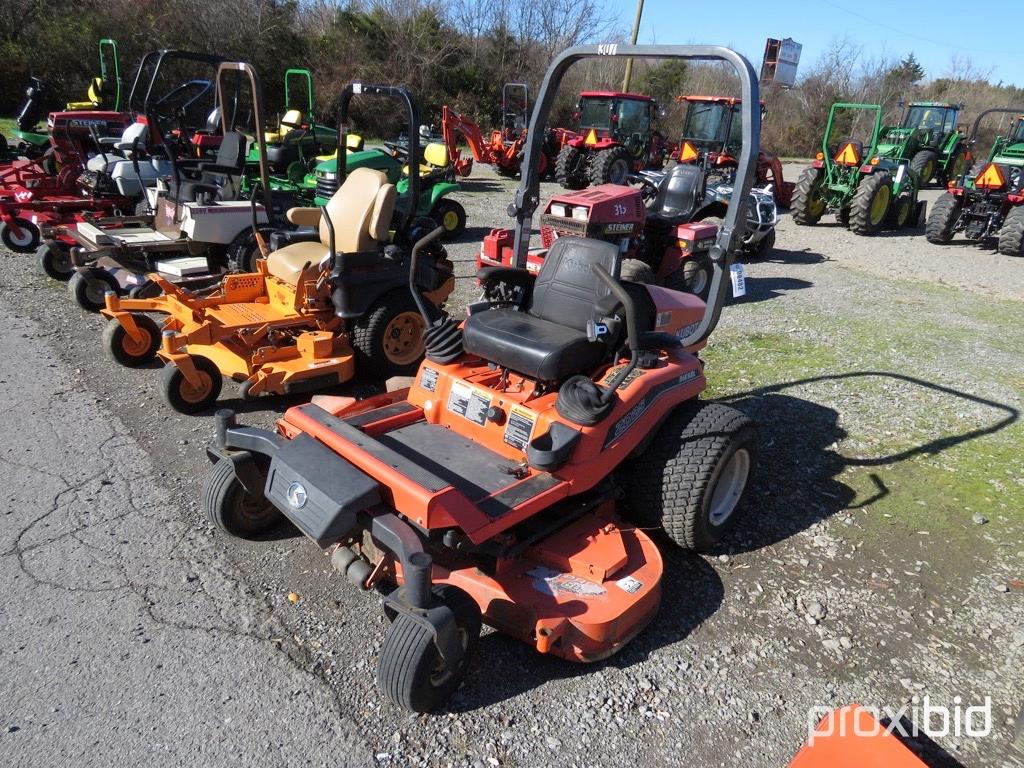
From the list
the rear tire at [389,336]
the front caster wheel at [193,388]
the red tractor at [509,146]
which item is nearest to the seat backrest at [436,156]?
the red tractor at [509,146]

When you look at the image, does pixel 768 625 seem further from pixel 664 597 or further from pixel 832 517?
pixel 832 517

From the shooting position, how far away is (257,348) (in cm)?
465

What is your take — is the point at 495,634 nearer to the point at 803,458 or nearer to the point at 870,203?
the point at 803,458

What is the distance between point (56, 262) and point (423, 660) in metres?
6.79

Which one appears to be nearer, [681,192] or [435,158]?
[681,192]

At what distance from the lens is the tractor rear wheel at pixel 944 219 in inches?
458

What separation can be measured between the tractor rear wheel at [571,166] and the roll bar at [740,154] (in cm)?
1161

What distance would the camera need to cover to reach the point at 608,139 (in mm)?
15008

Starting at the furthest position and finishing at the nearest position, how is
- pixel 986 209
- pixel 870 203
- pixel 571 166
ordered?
pixel 571 166 < pixel 870 203 < pixel 986 209

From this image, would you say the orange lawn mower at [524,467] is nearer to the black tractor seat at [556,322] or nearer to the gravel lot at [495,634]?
the black tractor seat at [556,322]

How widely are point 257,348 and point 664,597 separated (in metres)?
3.12

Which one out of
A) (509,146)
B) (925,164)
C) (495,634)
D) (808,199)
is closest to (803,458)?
(495,634)

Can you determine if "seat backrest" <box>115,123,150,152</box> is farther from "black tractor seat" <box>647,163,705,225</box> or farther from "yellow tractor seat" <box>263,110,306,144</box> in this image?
"black tractor seat" <box>647,163,705,225</box>

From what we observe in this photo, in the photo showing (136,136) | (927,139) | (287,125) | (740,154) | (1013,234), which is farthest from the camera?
(927,139)
